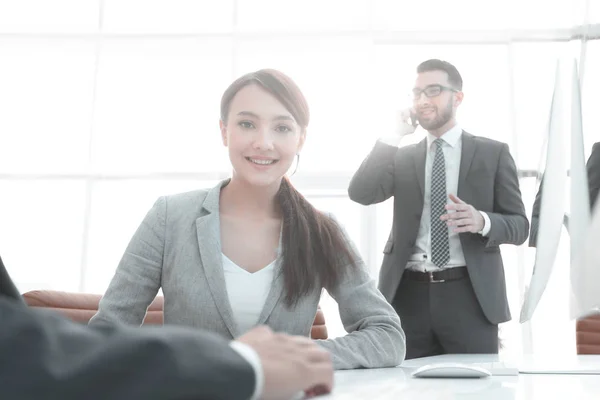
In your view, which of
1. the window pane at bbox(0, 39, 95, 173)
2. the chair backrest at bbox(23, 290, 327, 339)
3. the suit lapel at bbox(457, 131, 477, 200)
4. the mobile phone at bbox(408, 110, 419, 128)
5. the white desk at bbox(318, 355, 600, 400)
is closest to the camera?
the white desk at bbox(318, 355, 600, 400)

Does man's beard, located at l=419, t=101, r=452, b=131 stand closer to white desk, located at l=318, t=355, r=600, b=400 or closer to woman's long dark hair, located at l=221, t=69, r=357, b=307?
woman's long dark hair, located at l=221, t=69, r=357, b=307

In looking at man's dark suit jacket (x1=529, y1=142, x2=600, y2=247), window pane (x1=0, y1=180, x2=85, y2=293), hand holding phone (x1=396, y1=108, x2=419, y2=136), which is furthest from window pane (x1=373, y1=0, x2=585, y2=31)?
man's dark suit jacket (x1=529, y1=142, x2=600, y2=247)

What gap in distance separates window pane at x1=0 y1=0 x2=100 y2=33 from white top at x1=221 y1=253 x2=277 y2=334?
4.39m

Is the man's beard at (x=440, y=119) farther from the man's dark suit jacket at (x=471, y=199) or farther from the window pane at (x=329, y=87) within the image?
the window pane at (x=329, y=87)

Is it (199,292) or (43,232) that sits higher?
(43,232)

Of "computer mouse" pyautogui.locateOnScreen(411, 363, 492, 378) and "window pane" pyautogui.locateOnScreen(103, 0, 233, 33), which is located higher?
"window pane" pyautogui.locateOnScreen(103, 0, 233, 33)

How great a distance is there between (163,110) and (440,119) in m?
2.80

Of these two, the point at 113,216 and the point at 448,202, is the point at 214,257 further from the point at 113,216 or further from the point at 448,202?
the point at 113,216

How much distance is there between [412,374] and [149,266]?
2.39 feet

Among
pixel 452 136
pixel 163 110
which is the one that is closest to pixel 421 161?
pixel 452 136

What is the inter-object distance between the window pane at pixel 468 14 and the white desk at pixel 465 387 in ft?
14.5

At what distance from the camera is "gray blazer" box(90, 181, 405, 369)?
157 centimetres

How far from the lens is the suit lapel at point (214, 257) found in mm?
1581

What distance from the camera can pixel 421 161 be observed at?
307 centimetres
